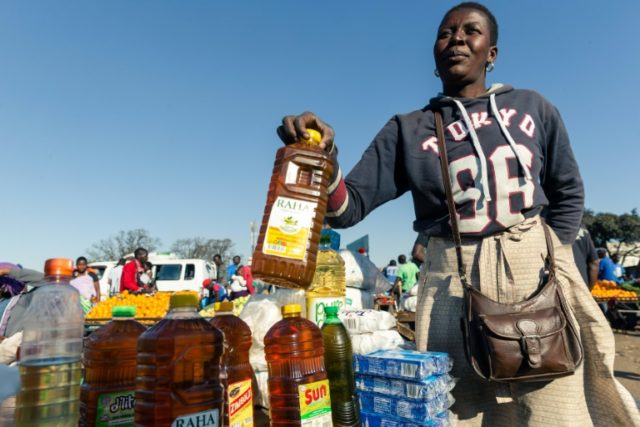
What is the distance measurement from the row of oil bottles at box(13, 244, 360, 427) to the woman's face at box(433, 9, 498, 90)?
4.26ft

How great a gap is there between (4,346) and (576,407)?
3016 mm

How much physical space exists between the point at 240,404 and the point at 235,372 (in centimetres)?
13

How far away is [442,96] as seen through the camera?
209 centimetres

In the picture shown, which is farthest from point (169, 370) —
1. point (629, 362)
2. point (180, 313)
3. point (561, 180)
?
Answer: point (629, 362)

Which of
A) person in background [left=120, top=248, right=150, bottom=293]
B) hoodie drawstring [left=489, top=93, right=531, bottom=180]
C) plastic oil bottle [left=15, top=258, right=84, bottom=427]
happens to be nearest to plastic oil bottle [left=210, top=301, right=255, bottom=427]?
plastic oil bottle [left=15, top=258, right=84, bottom=427]

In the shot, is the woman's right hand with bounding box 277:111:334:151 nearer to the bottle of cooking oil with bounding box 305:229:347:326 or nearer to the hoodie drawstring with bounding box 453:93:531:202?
the hoodie drawstring with bounding box 453:93:531:202

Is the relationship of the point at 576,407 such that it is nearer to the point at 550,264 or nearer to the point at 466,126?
the point at 550,264

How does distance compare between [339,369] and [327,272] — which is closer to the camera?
[339,369]

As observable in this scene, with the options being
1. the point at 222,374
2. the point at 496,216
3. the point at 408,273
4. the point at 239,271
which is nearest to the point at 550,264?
the point at 496,216

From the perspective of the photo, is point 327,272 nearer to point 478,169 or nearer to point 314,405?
point 478,169

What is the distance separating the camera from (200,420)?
3.25 ft

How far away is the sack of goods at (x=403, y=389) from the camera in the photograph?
4.77 feet

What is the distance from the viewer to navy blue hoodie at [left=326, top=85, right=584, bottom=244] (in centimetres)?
179

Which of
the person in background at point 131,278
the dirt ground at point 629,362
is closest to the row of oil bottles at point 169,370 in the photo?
the dirt ground at point 629,362
